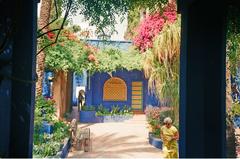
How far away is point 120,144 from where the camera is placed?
43.9 ft

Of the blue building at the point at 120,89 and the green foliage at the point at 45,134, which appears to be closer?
the green foliage at the point at 45,134

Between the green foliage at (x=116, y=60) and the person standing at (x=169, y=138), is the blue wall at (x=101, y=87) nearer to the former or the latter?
the green foliage at (x=116, y=60)

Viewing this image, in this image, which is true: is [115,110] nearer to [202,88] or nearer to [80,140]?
[80,140]

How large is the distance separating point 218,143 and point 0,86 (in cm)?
230

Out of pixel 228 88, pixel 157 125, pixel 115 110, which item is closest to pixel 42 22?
pixel 157 125

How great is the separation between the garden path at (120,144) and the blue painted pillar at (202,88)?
7178 mm

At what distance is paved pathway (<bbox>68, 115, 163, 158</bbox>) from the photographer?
11.3 meters

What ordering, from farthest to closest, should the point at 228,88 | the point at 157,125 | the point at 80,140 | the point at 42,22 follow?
the point at 157,125 < the point at 42,22 < the point at 80,140 < the point at 228,88

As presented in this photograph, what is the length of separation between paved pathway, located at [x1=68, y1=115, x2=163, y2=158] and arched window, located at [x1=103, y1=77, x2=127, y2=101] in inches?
246

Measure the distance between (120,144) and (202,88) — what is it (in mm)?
9659

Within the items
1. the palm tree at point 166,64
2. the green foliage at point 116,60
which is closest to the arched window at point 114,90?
the green foliage at point 116,60

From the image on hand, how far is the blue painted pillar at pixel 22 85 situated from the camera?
368cm

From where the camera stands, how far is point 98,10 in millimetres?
5773

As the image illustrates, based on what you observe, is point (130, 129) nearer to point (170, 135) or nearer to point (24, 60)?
point (170, 135)
